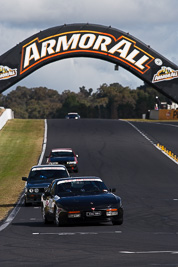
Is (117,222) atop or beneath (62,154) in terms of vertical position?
atop

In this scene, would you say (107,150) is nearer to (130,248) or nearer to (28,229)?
(28,229)

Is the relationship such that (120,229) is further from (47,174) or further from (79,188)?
(47,174)

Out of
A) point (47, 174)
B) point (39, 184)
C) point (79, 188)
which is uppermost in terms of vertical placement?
point (79, 188)

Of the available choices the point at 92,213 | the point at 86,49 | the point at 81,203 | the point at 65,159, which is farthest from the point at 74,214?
the point at 86,49

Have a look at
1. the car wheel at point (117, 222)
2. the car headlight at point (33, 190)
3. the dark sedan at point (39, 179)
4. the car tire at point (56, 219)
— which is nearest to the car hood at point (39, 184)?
the dark sedan at point (39, 179)

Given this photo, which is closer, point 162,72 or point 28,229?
point 28,229

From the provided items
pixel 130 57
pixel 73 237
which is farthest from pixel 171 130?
pixel 73 237

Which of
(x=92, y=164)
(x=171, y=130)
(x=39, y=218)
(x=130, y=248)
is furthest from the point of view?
(x=171, y=130)

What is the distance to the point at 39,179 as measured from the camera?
26.2 m

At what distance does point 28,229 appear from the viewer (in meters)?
17.5

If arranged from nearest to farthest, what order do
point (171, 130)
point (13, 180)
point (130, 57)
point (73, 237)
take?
point (73, 237)
point (13, 180)
point (130, 57)
point (171, 130)

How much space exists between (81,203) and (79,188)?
1599 millimetres

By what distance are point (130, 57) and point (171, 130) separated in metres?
25.3

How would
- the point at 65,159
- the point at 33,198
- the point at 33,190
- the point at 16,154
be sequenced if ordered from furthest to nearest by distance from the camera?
the point at 16,154, the point at 65,159, the point at 33,190, the point at 33,198
